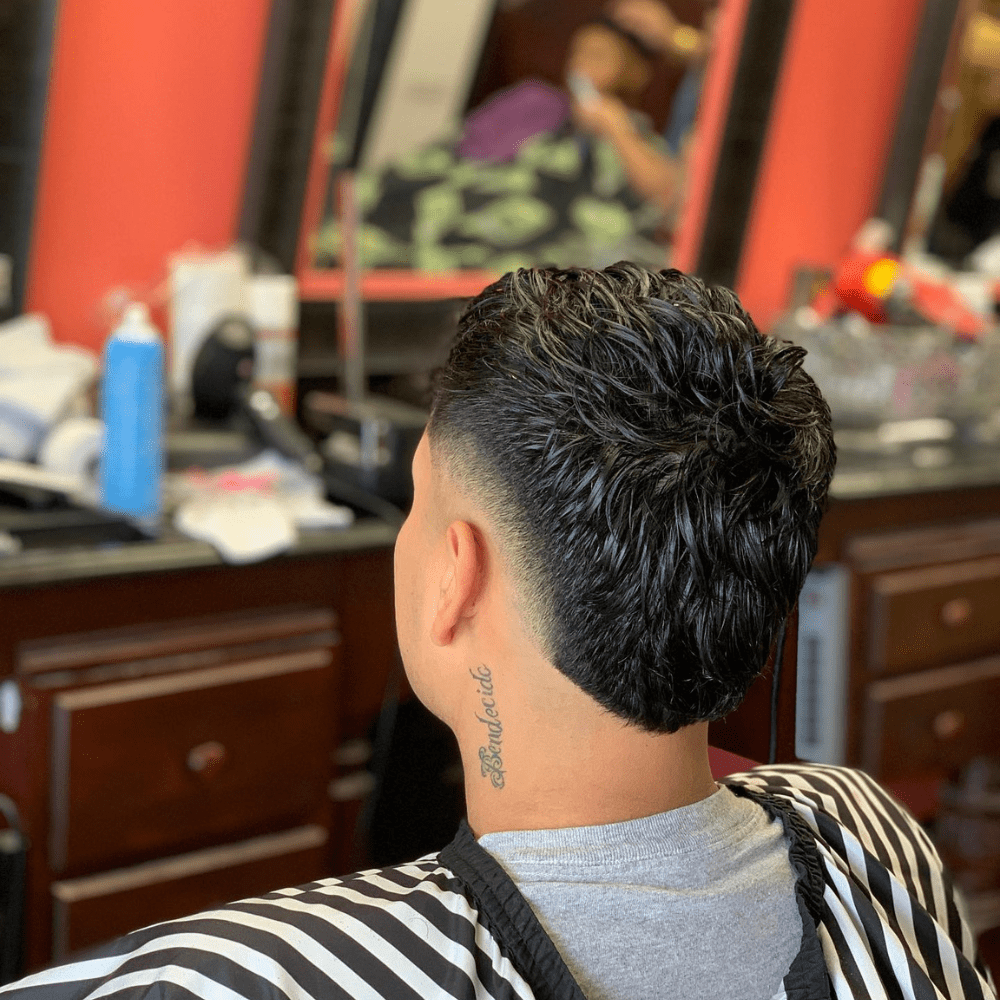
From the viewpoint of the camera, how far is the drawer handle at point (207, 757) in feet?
6.39

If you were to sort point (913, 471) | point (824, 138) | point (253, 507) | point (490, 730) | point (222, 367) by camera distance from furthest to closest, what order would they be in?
point (824, 138), point (913, 471), point (222, 367), point (253, 507), point (490, 730)

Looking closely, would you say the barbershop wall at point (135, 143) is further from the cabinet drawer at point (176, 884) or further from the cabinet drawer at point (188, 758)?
the cabinet drawer at point (176, 884)

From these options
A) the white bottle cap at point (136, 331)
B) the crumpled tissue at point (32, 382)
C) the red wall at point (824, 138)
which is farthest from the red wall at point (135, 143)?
the red wall at point (824, 138)

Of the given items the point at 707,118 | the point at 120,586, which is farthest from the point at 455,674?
the point at 707,118

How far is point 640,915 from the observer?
2.99 ft

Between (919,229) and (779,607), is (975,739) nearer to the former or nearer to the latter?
(919,229)

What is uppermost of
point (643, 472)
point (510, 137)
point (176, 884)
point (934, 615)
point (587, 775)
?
point (510, 137)

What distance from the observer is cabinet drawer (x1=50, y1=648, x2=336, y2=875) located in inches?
72.8

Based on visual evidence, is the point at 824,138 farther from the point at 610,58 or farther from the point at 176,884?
the point at 176,884

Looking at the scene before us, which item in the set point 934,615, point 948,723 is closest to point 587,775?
point 934,615

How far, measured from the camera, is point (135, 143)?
255 cm

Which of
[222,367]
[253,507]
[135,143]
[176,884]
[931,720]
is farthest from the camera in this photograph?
[931,720]

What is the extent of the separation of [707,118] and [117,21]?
152 cm

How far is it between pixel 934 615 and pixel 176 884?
1.72 metres
